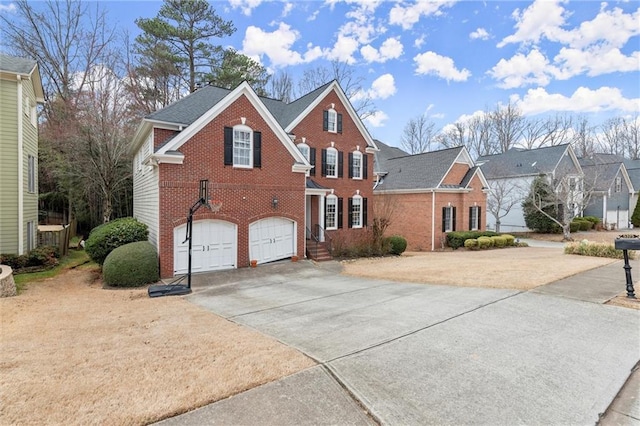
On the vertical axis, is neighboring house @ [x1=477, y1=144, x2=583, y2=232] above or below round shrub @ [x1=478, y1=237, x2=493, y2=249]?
above

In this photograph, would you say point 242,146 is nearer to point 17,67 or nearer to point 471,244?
point 17,67

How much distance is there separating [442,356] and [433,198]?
18.7 m

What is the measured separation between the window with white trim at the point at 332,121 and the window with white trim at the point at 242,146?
7143 millimetres

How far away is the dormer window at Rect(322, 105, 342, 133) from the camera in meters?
18.9

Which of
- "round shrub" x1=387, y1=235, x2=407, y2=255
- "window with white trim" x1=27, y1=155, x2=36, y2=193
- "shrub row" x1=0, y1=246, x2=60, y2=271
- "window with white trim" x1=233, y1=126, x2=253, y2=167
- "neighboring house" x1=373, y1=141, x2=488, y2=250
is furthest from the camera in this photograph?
"neighboring house" x1=373, y1=141, x2=488, y2=250

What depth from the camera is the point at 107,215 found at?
19219 mm

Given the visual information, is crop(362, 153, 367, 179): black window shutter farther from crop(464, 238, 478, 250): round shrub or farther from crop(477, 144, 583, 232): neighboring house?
crop(477, 144, 583, 232): neighboring house

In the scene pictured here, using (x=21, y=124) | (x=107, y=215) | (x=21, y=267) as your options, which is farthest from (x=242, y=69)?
(x=21, y=267)

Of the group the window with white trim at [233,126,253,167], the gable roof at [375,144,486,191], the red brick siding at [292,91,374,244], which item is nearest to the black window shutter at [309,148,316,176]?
the red brick siding at [292,91,374,244]

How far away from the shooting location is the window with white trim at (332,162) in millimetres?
19125

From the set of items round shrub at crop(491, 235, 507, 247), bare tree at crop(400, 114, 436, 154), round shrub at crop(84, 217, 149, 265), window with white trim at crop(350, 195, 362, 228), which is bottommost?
round shrub at crop(491, 235, 507, 247)

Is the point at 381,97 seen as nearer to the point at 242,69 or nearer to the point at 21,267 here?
the point at 242,69

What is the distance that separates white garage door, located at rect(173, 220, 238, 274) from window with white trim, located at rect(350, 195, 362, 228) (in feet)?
29.4

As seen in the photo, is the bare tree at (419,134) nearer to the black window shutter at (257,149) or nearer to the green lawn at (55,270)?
the black window shutter at (257,149)
